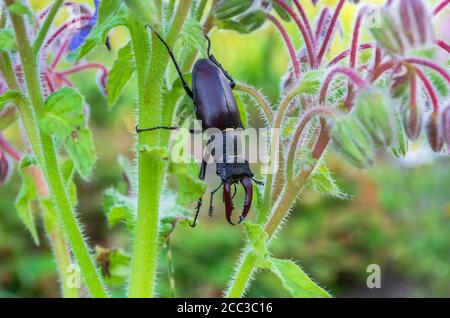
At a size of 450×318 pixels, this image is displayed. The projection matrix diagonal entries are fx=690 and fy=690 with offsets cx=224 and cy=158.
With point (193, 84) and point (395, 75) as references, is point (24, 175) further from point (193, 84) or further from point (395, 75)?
point (395, 75)

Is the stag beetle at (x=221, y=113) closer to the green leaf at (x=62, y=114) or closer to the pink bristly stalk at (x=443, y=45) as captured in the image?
the green leaf at (x=62, y=114)

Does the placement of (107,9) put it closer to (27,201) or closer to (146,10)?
(146,10)

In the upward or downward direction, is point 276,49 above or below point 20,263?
above

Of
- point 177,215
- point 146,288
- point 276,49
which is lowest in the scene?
point 146,288

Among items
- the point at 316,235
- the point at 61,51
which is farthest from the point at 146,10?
the point at 316,235

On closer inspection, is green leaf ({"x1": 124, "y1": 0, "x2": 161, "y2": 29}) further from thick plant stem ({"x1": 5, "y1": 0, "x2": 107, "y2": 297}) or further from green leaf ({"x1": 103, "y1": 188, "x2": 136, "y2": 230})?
green leaf ({"x1": 103, "y1": 188, "x2": 136, "y2": 230})

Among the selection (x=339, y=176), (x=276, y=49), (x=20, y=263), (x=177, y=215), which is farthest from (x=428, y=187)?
(x=177, y=215)

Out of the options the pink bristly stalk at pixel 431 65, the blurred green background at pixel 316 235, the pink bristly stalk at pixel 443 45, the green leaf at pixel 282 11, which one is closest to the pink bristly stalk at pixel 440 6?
the pink bristly stalk at pixel 443 45
